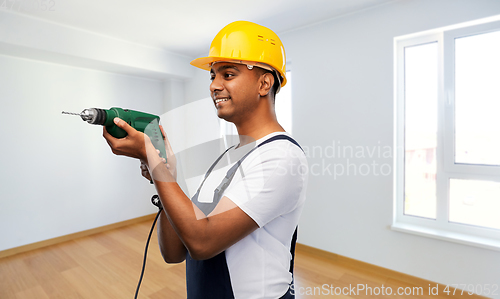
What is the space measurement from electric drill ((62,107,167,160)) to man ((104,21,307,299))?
2 centimetres

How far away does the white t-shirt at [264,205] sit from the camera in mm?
642

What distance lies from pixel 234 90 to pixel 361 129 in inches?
82.4

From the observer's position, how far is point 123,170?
156 inches

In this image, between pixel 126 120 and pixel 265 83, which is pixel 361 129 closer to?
pixel 265 83

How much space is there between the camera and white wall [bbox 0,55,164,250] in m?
2.99

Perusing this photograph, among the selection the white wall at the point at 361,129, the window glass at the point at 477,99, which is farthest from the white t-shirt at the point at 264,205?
the window glass at the point at 477,99

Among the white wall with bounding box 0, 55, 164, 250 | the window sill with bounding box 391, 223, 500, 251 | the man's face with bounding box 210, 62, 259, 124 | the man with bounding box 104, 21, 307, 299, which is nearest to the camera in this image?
the man with bounding box 104, 21, 307, 299

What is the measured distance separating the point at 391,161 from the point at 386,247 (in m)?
0.78

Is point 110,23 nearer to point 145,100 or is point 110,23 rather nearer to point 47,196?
point 145,100

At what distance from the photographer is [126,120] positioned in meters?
0.69

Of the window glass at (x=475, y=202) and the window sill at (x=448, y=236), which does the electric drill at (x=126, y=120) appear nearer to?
the window sill at (x=448, y=236)

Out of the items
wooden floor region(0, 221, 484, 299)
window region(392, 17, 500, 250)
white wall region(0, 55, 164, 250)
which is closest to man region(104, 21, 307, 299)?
wooden floor region(0, 221, 484, 299)

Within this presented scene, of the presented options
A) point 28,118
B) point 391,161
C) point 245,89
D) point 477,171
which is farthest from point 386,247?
point 28,118

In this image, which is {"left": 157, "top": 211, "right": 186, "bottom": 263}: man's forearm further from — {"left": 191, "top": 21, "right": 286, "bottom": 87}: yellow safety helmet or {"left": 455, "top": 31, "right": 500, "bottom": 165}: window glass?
{"left": 455, "top": 31, "right": 500, "bottom": 165}: window glass
